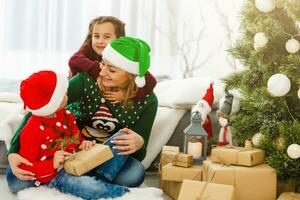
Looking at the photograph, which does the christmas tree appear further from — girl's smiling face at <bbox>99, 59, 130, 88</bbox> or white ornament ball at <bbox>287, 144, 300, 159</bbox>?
girl's smiling face at <bbox>99, 59, 130, 88</bbox>

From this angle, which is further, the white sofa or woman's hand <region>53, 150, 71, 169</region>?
the white sofa

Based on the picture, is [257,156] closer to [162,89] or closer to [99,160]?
[99,160]

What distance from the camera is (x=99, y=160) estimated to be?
5.49ft

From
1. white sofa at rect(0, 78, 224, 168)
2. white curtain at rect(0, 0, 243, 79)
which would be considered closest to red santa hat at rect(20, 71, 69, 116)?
white sofa at rect(0, 78, 224, 168)

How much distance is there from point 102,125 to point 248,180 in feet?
1.97

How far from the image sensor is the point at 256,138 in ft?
6.03

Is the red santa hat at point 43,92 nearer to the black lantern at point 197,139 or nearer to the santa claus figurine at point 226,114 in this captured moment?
the black lantern at point 197,139

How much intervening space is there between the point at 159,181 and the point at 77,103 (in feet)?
1.56

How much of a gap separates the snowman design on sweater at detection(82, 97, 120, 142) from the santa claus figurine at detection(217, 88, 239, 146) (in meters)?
0.42

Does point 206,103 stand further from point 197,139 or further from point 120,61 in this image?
point 120,61

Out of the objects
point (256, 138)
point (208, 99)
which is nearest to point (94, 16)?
point (208, 99)

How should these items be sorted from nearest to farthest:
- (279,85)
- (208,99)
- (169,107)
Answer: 1. (279,85)
2. (208,99)
3. (169,107)

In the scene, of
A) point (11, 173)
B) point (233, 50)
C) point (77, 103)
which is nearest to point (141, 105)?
point (77, 103)

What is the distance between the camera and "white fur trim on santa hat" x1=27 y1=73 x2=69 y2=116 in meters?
1.65
